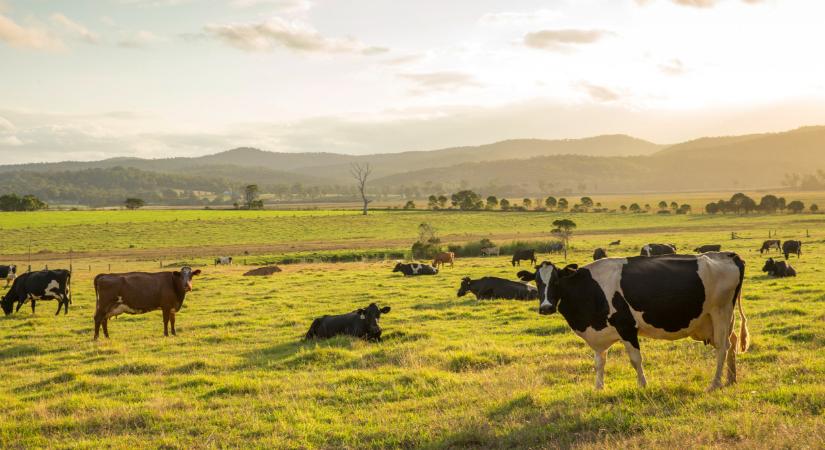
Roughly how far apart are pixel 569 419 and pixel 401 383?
384 centimetres

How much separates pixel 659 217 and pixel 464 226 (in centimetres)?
3777

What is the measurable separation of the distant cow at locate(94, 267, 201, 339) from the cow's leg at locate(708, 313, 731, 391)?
1523cm

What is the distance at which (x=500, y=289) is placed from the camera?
24469 millimetres

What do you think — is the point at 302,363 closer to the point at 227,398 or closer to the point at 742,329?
the point at 227,398

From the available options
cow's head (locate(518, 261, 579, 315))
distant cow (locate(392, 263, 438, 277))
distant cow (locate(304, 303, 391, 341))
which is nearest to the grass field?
distant cow (locate(304, 303, 391, 341))

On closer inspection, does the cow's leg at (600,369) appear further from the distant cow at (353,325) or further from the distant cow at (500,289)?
the distant cow at (500,289)

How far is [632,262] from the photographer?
400 inches

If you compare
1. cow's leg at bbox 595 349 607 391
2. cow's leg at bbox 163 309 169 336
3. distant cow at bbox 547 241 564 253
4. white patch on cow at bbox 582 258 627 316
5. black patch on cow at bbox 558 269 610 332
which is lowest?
distant cow at bbox 547 241 564 253

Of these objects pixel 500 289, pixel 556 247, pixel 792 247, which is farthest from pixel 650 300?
pixel 556 247

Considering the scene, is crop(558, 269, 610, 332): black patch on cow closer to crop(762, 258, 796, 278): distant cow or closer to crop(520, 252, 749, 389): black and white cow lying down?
crop(520, 252, 749, 389): black and white cow lying down

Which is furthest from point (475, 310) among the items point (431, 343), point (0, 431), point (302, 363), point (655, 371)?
point (0, 431)

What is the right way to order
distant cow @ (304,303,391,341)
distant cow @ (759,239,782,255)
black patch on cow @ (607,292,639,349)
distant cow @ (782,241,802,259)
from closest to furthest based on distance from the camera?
1. black patch on cow @ (607,292,639,349)
2. distant cow @ (304,303,391,341)
3. distant cow @ (782,241,802,259)
4. distant cow @ (759,239,782,255)

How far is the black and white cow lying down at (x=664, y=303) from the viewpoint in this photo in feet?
31.6

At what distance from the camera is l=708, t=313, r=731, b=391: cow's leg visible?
9.47 meters
